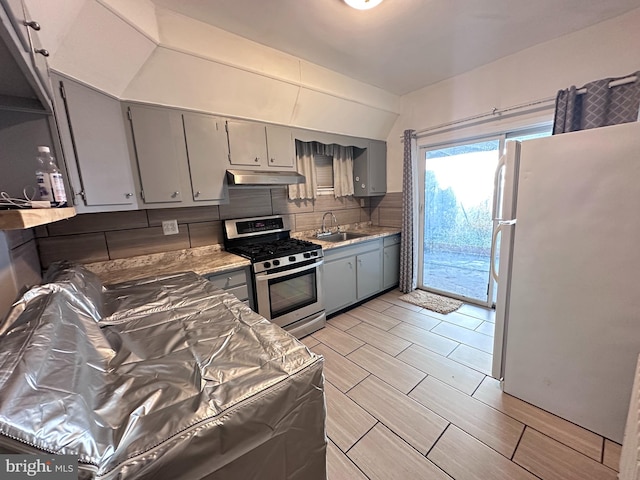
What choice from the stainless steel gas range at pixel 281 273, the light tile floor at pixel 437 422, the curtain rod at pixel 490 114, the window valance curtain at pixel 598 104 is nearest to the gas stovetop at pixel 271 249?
the stainless steel gas range at pixel 281 273

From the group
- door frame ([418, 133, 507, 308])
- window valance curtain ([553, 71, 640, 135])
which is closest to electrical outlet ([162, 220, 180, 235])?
door frame ([418, 133, 507, 308])

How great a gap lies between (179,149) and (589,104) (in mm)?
3343

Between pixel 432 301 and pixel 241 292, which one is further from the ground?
pixel 241 292

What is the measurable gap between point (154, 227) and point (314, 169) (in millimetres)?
1917

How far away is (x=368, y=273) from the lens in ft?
11.0

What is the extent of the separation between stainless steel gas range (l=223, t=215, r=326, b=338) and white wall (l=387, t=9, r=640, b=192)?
228 cm

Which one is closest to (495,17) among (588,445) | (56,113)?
(588,445)

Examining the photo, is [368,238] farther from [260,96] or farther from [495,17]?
[495,17]

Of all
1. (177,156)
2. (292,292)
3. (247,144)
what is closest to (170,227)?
(177,156)

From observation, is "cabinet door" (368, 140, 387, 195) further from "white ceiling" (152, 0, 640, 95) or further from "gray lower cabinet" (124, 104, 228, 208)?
"gray lower cabinet" (124, 104, 228, 208)

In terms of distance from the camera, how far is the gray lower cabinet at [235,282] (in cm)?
211

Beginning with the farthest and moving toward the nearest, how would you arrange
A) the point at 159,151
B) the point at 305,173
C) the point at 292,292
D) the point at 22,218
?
the point at 305,173, the point at 292,292, the point at 159,151, the point at 22,218

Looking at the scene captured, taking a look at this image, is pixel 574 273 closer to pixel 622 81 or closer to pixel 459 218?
pixel 622 81

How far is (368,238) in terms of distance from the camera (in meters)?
3.21
